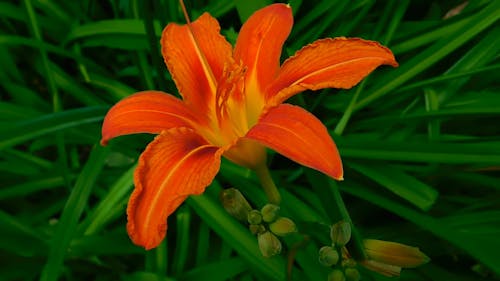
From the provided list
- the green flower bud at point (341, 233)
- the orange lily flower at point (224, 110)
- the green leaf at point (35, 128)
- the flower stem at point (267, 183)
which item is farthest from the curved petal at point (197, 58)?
the green leaf at point (35, 128)

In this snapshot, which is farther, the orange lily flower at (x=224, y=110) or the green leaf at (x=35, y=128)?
the green leaf at (x=35, y=128)

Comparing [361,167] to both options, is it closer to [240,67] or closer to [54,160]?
[240,67]

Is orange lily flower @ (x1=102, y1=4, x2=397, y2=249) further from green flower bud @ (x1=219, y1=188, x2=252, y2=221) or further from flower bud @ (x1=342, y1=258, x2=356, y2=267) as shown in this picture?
flower bud @ (x1=342, y1=258, x2=356, y2=267)

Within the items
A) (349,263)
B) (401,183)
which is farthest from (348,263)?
(401,183)

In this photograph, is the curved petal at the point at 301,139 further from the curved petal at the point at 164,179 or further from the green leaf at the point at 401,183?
the green leaf at the point at 401,183

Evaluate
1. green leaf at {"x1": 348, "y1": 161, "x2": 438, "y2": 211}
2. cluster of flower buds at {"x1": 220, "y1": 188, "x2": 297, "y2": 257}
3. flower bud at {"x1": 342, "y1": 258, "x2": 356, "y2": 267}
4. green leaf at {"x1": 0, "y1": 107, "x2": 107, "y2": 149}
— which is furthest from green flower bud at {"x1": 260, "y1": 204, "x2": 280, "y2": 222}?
green leaf at {"x1": 0, "y1": 107, "x2": 107, "y2": 149}

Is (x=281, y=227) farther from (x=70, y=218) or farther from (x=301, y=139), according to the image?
(x=70, y=218)

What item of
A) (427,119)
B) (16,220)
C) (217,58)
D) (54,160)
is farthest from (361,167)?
(54,160)
